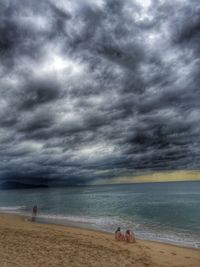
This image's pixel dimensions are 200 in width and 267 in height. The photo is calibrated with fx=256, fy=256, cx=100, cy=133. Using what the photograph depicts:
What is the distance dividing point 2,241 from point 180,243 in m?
15.6

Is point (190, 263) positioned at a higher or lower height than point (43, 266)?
lower

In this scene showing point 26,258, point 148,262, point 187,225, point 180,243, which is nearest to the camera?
point 26,258

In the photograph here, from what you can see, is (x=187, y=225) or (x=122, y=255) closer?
(x=122, y=255)

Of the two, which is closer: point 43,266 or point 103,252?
point 43,266

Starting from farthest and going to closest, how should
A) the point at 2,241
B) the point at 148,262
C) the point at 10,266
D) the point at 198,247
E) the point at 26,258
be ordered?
1. the point at 198,247
2. the point at 2,241
3. the point at 148,262
4. the point at 26,258
5. the point at 10,266

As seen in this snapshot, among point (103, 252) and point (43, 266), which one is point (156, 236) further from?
point (43, 266)

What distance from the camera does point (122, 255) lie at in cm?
1680

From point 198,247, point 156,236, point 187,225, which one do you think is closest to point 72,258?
point 198,247

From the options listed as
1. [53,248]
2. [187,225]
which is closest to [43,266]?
[53,248]

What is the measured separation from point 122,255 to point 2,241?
852 centimetres

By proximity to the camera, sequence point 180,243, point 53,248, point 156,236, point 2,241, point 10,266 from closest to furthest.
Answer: point 10,266 → point 53,248 → point 2,241 → point 180,243 → point 156,236

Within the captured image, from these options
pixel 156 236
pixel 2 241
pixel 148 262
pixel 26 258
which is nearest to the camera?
pixel 26 258

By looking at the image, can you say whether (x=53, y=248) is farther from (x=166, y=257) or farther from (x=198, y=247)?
(x=198, y=247)

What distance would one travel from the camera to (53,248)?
17.0m
